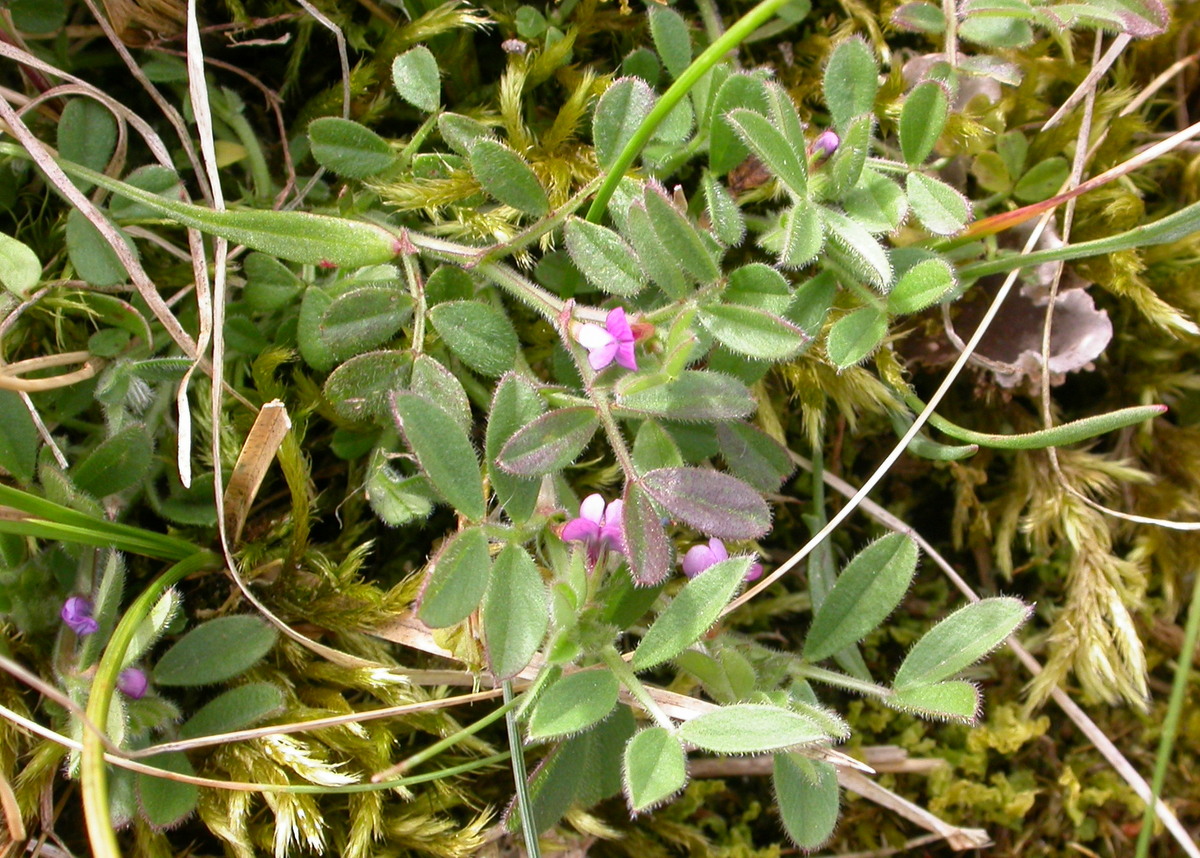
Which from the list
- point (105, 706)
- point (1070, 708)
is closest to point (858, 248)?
point (1070, 708)

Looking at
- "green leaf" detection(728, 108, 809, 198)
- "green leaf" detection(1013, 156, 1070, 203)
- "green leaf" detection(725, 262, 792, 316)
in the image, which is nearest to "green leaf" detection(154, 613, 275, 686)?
"green leaf" detection(725, 262, 792, 316)

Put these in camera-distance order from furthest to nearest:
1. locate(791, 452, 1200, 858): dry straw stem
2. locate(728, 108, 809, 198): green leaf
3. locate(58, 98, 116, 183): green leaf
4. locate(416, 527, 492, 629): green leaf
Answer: locate(791, 452, 1200, 858): dry straw stem, locate(58, 98, 116, 183): green leaf, locate(728, 108, 809, 198): green leaf, locate(416, 527, 492, 629): green leaf

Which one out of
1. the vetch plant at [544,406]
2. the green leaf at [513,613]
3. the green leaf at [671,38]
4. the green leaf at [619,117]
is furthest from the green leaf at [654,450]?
the green leaf at [671,38]

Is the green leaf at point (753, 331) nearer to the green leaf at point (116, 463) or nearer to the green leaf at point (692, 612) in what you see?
the green leaf at point (692, 612)

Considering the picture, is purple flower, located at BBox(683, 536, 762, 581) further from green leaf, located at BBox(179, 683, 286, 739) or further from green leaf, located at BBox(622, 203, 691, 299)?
green leaf, located at BBox(179, 683, 286, 739)

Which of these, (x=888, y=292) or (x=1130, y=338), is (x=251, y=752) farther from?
(x=1130, y=338)

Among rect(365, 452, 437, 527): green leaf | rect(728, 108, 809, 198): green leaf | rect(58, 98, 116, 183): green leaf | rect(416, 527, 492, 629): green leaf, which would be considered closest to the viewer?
rect(416, 527, 492, 629): green leaf
